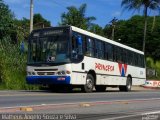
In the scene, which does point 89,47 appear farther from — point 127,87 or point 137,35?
point 137,35

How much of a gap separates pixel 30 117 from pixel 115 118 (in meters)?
2.19

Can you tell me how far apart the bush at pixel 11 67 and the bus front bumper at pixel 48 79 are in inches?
206

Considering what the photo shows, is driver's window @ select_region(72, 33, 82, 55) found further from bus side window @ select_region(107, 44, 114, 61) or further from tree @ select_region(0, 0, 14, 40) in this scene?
tree @ select_region(0, 0, 14, 40)

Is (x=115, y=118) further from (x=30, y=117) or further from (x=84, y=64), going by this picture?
(x=84, y=64)

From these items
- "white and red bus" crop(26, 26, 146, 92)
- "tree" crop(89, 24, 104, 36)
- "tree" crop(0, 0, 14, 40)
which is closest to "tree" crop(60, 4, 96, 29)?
"tree" crop(89, 24, 104, 36)

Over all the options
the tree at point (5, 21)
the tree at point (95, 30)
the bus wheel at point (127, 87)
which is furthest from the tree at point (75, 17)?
the bus wheel at point (127, 87)

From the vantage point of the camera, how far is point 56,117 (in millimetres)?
11320

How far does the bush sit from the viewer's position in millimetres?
29578

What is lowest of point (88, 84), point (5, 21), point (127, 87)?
point (127, 87)

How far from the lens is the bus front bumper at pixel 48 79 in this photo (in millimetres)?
23484

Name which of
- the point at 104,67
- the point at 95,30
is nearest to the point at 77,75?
the point at 104,67

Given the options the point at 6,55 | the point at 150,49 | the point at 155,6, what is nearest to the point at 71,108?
the point at 6,55

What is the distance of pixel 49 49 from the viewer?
78.3 feet

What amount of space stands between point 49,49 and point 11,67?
755cm
